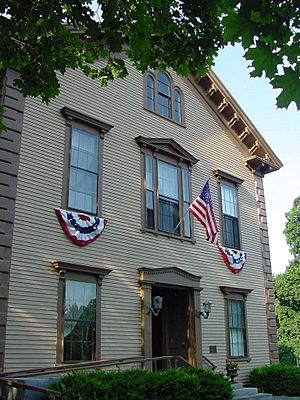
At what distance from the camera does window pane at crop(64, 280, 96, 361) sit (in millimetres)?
11312

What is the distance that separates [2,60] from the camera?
705cm

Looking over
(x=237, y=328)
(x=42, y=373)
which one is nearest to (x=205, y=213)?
(x=237, y=328)

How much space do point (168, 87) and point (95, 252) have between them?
6850 millimetres

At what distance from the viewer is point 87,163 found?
1301 centimetres

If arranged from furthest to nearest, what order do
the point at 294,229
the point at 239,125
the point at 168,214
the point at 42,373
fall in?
1. the point at 294,229
2. the point at 239,125
3. the point at 168,214
4. the point at 42,373

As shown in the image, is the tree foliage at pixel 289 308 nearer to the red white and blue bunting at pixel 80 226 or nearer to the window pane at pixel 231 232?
the window pane at pixel 231 232

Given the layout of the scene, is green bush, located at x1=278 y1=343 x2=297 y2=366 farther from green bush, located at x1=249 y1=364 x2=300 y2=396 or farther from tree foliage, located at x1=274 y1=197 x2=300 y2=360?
green bush, located at x1=249 y1=364 x2=300 y2=396

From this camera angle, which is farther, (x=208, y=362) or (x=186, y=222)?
(x=186, y=222)

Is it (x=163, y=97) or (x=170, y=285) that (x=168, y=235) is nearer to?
(x=170, y=285)

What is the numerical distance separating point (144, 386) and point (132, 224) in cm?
462

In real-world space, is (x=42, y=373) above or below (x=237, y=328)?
below

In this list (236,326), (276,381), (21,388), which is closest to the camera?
(21,388)

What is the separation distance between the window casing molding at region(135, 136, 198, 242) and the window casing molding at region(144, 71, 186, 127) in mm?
1273

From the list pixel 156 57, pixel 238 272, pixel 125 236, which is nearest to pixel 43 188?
pixel 125 236
